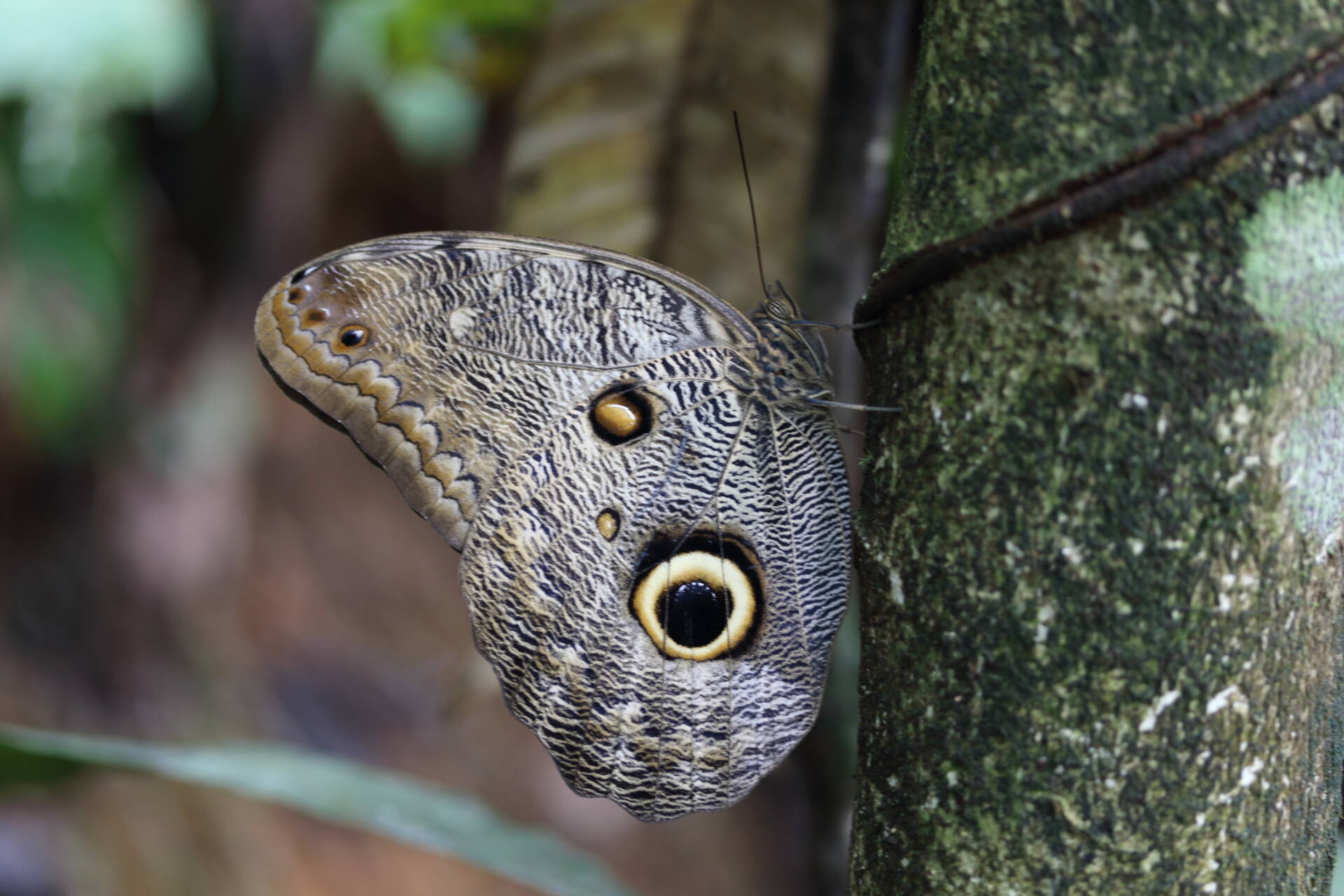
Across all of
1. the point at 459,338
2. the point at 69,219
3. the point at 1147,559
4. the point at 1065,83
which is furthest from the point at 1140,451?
the point at 69,219

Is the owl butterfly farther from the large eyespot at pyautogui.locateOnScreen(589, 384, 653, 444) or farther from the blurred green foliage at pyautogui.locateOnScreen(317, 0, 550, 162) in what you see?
the blurred green foliage at pyautogui.locateOnScreen(317, 0, 550, 162)

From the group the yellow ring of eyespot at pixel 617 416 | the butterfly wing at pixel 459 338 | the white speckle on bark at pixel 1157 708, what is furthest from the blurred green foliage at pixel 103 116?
the white speckle on bark at pixel 1157 708

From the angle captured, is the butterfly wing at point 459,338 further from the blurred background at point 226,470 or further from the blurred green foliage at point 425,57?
the blurred green foliage at point 425,57

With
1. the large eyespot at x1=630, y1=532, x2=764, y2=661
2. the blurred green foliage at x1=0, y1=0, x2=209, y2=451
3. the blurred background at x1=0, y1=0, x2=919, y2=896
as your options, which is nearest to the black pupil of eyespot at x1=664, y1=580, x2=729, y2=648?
the large eyespot at x1=630, y1=532, x2=764, y2=661

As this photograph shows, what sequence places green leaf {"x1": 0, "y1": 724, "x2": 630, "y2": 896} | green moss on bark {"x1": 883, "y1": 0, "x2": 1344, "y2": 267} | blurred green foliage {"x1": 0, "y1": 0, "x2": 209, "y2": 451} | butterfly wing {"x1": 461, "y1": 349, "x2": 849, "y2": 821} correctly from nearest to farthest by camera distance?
green moss on bark {"x1": 883, "y1": 0, "x2": 1344, "y2": 267} → butterfly wing {"x1": 461, "y1": 349, "x2": 849, "y2": 821} → green leaf {"x1": 0, "y1": 724, "x2": 630, "y2": 896} → blurred green foliage {"x1": 0, "y1": 0, "x2": 209, "y2": 451}

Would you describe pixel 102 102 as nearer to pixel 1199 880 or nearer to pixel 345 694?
pixel 345 694

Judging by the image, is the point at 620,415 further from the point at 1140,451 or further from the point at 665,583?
the point at 1140,451

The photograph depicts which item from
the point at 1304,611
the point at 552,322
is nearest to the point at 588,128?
the point at 552,322

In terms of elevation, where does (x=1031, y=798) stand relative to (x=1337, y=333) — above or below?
below
